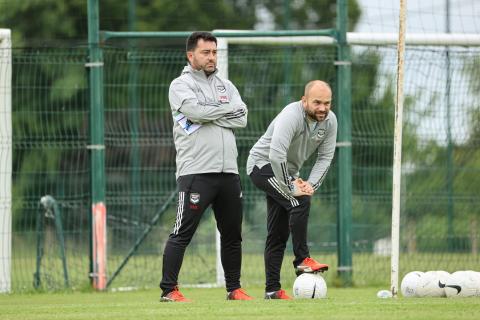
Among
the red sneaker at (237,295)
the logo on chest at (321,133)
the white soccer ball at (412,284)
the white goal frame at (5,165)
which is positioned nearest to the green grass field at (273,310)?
the white soccer ball at (412,284)

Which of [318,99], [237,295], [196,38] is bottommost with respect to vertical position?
[237,295]

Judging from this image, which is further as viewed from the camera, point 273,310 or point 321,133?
point 321,133

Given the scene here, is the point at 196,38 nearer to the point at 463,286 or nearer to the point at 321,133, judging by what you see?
the point at 321,133

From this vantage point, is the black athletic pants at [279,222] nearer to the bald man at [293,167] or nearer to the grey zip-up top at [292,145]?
the bald man at [293,167]

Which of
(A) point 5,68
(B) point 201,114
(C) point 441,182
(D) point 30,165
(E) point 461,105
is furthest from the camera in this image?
(D) point 30,165

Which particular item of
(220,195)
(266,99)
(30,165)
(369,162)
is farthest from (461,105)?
(30,165)

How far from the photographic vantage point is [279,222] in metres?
9.64

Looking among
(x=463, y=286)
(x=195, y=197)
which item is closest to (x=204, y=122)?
(x=195, y=197)

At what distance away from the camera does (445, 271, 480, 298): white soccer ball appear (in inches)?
366

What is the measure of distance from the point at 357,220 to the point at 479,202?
1791 millimetres

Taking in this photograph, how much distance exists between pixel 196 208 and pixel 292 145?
3.29ft

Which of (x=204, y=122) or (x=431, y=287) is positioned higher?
(x=204, y=122)

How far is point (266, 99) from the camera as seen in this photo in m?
14.2

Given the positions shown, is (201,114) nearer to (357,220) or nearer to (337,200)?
(337,200)
